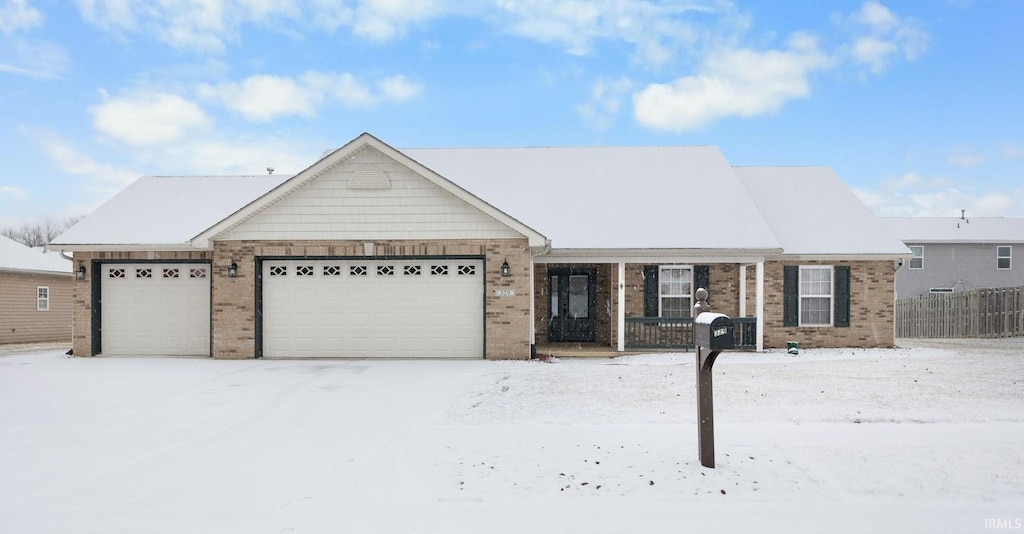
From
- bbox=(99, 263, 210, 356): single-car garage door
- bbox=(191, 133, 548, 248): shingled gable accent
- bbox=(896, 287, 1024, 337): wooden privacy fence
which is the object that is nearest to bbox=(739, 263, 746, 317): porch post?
bbox=(191, 133, 548, 248): shingled gable accent

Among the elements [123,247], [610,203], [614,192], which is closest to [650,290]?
[610,203]

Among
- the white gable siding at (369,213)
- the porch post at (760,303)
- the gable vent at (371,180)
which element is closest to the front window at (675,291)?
the porch post at (760,303)

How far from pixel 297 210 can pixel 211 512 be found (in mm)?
10501

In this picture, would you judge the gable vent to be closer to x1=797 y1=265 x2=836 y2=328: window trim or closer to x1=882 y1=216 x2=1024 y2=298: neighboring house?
x1=797 y1=265 x2=836 y2=328: window trim

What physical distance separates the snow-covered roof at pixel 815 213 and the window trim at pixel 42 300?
25.0 meters

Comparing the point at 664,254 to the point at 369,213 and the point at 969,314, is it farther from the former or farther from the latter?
the point at 969,314

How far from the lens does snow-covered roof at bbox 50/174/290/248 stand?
51.9ft

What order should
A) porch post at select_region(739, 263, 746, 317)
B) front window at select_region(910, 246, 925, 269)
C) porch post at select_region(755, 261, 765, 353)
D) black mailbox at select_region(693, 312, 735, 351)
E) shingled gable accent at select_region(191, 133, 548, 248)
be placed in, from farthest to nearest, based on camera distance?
front window at select_region(910, 246, 925, 269) → porch post at select_region(739, 263, 746, 317) → porch post at select_region(755, 261, 765, 353) → shingled gable accent at select_region(191, 133, 548, 248) → black mailbox at select_region(693, 312, 735, 351)

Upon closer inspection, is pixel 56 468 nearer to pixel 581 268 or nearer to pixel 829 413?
pixel 829 413

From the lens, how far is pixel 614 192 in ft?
59.9

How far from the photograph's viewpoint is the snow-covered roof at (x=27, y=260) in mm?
22894

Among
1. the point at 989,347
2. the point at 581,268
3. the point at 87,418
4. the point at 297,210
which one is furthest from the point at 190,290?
the point at 989,347

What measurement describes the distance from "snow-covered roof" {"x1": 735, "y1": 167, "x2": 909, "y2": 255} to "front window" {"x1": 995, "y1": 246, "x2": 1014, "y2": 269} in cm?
1841

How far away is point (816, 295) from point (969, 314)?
969 cm
